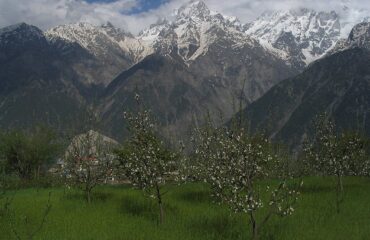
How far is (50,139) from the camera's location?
94.8 meters

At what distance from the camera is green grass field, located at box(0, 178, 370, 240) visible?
2264 centimetres

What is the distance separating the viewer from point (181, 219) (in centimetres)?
2641

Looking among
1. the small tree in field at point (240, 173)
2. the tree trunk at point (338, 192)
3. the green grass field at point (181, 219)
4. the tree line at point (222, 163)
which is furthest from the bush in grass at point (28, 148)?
the small tree in field at point (240, 173)

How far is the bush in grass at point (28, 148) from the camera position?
282 ft

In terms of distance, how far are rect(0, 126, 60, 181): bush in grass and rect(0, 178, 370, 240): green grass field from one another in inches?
2132

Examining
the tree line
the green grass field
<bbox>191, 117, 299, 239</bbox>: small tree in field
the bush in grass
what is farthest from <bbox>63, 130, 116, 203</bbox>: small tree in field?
the bush in grass

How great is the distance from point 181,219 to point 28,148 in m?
65.8

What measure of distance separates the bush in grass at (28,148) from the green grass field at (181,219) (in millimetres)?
54147

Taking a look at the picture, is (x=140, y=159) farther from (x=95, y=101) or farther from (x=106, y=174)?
(x=106, y=174)

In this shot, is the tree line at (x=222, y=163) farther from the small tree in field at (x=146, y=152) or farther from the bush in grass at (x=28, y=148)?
the bush in grass at (x=28, y=148)

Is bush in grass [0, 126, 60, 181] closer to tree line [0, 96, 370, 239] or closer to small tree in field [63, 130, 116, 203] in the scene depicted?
tree line [0, 96, 370, 239]

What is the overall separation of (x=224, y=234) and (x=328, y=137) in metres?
9.32

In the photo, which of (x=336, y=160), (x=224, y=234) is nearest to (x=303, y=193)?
(x=336, y=160)

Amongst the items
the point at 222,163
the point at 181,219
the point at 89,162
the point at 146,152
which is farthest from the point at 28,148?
the point at 222,163
